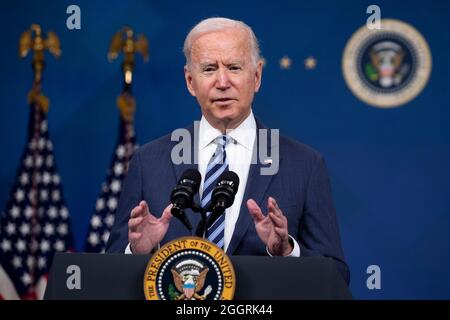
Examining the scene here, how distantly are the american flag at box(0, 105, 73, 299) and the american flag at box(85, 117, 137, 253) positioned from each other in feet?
0.57

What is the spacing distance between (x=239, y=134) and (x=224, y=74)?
235mm

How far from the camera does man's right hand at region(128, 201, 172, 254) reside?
2609mm

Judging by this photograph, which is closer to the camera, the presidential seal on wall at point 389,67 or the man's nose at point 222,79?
the man's nose at point 222,79

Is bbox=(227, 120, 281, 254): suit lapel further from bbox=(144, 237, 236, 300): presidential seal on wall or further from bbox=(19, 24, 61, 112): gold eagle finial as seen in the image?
bbox=(19, 24, 61, 112): gold eagle finial

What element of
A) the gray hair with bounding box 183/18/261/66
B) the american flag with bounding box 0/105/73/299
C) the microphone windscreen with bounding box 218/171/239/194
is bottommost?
the american flag with bounding box 0/105/73/299

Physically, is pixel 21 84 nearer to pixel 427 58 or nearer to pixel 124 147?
pixel 124 147

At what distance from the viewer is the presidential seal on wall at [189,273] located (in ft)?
7.61

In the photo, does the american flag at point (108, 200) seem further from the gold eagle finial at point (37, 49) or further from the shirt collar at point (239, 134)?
the shirt collar at point (239, 134)

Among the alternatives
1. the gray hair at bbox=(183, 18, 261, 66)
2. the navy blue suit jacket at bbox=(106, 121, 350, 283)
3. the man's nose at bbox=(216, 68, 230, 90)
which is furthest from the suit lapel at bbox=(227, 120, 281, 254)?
the gray hair at bbox=(183, 18, 261, 66)

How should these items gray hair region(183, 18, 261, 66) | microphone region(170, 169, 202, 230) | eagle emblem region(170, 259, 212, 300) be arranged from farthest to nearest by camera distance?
gray hair region(183, 18, 261, 66), microphone region(170, 169, 202, 230), eagle emblem region(170, 259, 212, 300)

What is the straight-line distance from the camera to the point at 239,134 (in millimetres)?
3240

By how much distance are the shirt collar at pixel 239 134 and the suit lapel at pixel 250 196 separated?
134mm

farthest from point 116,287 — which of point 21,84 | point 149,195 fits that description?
point 21,84

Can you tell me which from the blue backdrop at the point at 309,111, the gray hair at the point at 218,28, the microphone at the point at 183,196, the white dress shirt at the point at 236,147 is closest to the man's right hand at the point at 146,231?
the microphone at the point at 183,196
